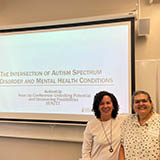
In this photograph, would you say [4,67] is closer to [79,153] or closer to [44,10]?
[44,10]

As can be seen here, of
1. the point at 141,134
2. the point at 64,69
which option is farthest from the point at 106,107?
the point at 64,69

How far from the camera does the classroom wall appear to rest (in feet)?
8.43

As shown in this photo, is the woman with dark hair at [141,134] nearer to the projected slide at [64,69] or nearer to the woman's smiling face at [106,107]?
the woman's smiling face at [106,107]

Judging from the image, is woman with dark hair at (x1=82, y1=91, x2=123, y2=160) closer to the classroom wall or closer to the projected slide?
the projected slide

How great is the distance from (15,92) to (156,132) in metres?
2.11

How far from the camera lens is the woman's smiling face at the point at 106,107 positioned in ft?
5.88

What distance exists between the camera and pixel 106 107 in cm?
179

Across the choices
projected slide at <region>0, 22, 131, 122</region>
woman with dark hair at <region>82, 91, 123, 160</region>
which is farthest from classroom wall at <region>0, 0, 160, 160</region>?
woman with dark hair at <region>82, 91, 123, 160</region>

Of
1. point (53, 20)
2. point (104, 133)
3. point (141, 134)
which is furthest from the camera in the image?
point (53, 20)

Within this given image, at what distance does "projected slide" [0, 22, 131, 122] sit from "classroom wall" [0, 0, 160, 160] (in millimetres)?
247

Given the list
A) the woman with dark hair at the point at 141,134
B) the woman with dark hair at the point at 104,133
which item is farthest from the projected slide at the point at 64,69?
the woman with dark hair at the point at 141,134

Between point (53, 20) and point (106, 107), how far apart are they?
5.75 ft

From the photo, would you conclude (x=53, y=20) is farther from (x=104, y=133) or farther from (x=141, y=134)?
(x=141, y=134)

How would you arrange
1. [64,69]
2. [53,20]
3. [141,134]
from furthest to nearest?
[53,20] < [64,69] < [141,134]
